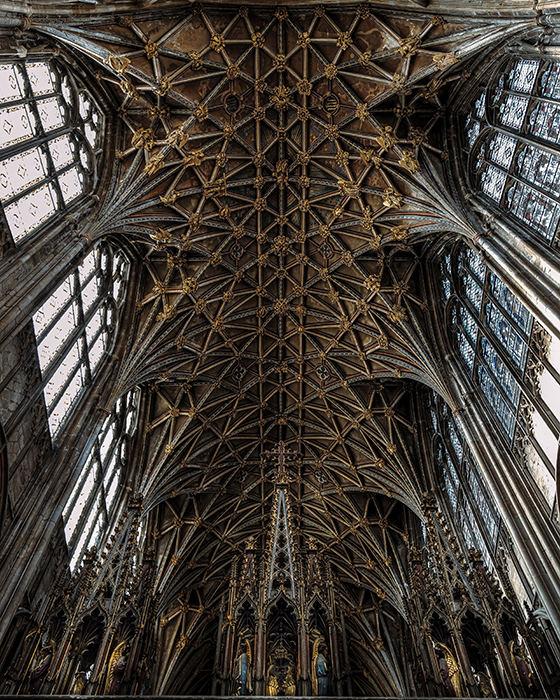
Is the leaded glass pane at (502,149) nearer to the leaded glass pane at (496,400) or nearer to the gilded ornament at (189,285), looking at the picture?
the leaded glass pane at (496,400)

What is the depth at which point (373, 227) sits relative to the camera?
17.7 metres

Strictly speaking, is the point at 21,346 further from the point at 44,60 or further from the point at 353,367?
the point at 353,367

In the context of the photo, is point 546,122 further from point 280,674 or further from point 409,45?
point 280,674

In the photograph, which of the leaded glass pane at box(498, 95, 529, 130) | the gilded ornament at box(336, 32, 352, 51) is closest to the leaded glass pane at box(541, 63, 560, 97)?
the leaded glass pane at box(498, 95, 529, 130)

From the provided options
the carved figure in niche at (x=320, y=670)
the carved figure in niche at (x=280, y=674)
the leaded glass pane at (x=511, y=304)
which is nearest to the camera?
the carved figure in niche at (x=320, y=670)

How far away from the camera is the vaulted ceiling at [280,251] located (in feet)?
48.2

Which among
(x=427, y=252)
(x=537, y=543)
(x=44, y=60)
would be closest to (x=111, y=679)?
(x=537, y=543)

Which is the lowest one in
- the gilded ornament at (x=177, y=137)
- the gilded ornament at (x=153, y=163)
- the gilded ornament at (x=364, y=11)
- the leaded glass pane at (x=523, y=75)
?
the leaded glass pane at (x=523, y=75)

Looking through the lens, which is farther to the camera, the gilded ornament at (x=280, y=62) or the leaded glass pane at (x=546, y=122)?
the gilded ornament at (x=280, y=62)

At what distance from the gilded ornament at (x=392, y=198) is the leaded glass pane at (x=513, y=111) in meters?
3.46

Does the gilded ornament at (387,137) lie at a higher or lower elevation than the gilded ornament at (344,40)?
lower

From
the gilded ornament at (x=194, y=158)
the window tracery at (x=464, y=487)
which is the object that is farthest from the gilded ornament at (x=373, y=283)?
the gilded ornament at (x=194, y=158)

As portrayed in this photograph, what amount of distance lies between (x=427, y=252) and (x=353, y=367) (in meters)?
5.31

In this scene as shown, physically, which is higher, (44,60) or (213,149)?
(213,149)
